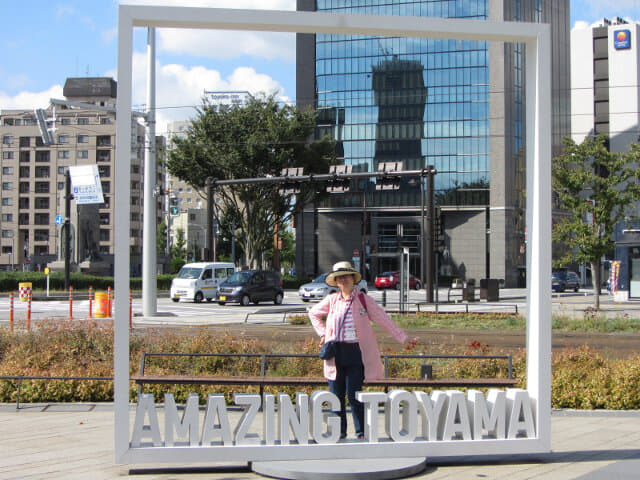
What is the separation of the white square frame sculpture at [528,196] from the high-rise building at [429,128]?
195 feet

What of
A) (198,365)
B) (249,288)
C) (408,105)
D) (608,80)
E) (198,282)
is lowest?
(198,365)

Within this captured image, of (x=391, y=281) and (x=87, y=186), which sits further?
(x=391, y=281)

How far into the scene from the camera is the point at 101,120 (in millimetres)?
105188

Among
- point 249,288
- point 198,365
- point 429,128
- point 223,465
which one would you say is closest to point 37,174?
point 429,128

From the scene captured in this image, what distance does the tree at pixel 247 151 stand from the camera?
154 feet

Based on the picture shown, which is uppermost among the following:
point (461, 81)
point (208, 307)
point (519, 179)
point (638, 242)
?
point (461, 81)

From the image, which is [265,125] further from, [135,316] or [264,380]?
[264,380]

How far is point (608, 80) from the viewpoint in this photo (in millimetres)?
88688

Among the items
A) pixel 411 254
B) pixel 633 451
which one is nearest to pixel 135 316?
pixel 633 451

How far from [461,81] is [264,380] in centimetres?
6413

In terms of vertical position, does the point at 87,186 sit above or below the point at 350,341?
above

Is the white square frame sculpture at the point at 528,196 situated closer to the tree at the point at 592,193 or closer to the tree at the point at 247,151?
the tree at the point at 592,193

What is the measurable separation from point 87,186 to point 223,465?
28387 millimetres

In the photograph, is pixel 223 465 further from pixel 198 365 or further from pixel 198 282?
pixel 198 282
